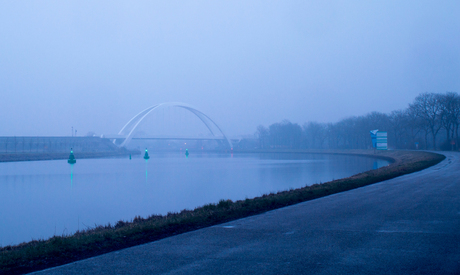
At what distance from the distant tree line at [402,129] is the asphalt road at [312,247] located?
51.1 m

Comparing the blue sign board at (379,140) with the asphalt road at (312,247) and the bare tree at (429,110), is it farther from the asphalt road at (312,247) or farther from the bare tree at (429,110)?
the asphalt road at (312,247)

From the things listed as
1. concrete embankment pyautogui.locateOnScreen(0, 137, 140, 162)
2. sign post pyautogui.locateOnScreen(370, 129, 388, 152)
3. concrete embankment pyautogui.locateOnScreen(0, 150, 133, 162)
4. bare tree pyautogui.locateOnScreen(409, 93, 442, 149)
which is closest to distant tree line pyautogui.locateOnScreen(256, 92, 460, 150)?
bare tree pyautogui.locateOnScreen(409, 93, 442, 149)

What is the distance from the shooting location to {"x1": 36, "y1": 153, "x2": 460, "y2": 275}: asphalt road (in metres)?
4.89

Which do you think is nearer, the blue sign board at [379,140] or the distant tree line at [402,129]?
the blue sign board at [379,140]

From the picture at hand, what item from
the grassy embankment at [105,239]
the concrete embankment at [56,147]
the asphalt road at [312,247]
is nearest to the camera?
the asphalt road at [312,247]

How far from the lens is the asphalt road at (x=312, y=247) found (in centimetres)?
489

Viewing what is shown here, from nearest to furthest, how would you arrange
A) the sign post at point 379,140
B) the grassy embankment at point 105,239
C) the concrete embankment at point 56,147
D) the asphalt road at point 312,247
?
the asphalt road at point 312,247 < the grassy embankment at point 105,239 < the sign post at point 379,140 < the concrete embankment at point 56,147

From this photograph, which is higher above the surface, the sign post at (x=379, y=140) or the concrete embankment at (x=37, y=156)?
the sign post at (x=379, y=140)

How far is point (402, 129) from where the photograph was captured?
7544 cm

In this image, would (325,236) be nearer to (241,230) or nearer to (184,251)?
(241,230)

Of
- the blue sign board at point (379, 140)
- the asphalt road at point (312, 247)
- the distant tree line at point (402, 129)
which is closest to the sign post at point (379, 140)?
the blue sign board at point (379, 140)

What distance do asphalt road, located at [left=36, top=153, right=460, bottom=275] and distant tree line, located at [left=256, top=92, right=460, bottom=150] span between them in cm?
5106

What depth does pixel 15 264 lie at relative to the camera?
18.0 ft

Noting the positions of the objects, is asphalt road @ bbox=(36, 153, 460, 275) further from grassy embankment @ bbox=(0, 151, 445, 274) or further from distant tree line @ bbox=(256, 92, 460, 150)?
distant tree line @ bbox=(256, 92, 460, 150)
